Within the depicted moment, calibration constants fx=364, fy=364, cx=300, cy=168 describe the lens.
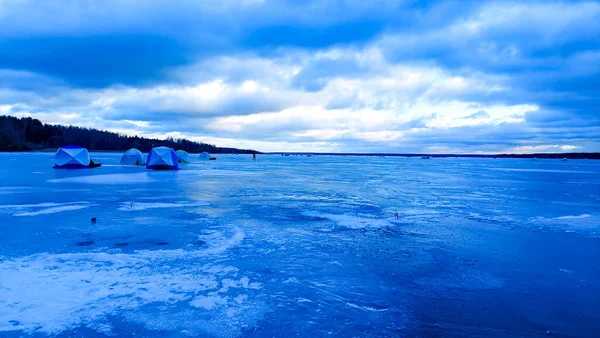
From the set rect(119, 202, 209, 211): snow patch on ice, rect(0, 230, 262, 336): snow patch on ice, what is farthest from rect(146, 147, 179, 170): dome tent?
rect(0, 230, 262, 336): snow patch on ice

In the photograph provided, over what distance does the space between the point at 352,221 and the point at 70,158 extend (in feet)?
118

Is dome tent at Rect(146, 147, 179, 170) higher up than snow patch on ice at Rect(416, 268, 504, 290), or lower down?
higher up

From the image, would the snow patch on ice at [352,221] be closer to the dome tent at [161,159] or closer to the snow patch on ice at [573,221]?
the snow patch on ice at [573,221]

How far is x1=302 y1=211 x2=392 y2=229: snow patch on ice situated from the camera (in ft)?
33.2

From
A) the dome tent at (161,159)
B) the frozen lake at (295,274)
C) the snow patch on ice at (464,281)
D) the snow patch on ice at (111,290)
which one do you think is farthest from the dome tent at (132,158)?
the snow patch on ice at (464,281)

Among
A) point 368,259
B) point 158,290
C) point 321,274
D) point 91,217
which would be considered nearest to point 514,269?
point 368,259

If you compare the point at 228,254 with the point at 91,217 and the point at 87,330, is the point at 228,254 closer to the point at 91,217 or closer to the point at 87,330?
the point at 87,330

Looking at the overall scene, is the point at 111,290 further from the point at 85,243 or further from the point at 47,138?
the point at 47,138

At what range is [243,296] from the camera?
5113mm

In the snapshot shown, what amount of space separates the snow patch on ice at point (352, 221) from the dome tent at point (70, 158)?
3380 cm

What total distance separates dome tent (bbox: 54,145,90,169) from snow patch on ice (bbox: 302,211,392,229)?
3380 cm

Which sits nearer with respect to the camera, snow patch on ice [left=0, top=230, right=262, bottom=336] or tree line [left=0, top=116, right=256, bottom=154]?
snow patch on ice [left=0, top=230, right=262, bottom=336]

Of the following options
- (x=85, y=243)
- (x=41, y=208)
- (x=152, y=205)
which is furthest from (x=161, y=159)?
(x=85, y=243)

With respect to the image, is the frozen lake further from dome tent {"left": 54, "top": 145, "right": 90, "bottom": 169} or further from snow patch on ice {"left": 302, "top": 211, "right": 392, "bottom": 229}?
dome tent {"left": 54, "top": 145, "right": 90, "bottom": 169}
